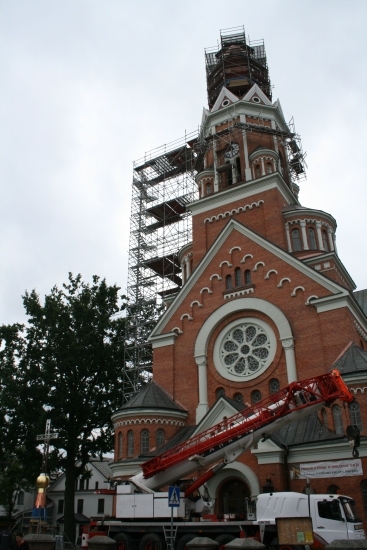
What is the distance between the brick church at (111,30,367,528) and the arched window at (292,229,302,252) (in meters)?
0.07

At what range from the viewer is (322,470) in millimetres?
22234

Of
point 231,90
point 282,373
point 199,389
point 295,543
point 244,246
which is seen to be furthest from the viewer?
point 231,90

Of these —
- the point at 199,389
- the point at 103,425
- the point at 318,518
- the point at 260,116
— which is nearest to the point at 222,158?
the point at 260,116

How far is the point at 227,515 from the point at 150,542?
114 inches

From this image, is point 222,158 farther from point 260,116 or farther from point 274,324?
point 274,324

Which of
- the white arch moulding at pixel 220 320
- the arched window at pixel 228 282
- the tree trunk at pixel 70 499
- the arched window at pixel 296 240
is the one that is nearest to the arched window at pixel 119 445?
the white arch moulding at pixel 220 320

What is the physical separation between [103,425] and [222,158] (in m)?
21.5

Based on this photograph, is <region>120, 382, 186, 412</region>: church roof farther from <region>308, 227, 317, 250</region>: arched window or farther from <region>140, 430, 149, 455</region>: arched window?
<region>308, 227, 317, 250</region>: arched window

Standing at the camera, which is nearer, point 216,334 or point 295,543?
point 295,543

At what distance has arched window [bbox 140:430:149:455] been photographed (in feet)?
87.8

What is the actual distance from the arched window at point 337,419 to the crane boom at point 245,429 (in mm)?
4590

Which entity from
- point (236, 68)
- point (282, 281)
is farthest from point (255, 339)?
point (236, 68)

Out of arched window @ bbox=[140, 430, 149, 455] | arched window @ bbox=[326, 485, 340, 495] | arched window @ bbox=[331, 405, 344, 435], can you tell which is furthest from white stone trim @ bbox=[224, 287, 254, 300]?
arched window @ bbox=[326, 485, 340, 495]

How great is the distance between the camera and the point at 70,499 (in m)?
34.1
